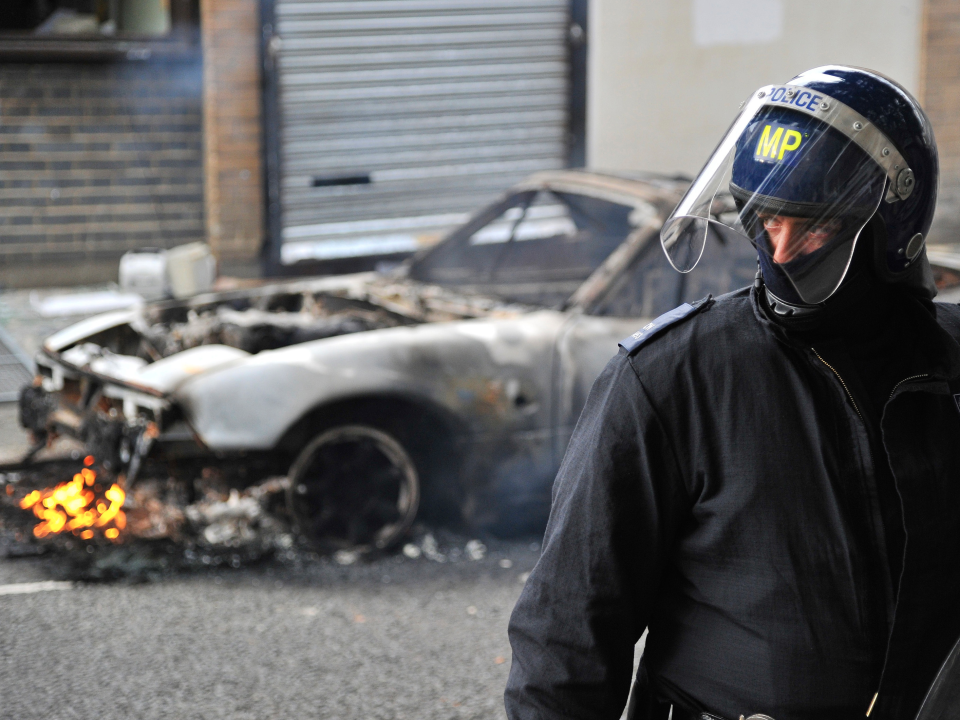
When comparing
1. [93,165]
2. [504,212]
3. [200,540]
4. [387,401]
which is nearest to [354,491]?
[387,401]

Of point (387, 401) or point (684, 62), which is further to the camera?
point (684, 62)

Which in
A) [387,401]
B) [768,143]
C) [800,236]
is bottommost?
[387,401]

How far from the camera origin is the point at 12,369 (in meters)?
6.55

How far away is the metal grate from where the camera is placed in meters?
Answer: 6.25

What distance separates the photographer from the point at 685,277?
435 cm

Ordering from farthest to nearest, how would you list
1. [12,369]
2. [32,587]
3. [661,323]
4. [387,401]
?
[12,369] < [387,401] < [32,587] < [661,323]

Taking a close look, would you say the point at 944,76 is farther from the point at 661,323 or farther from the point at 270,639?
the point at 661,323

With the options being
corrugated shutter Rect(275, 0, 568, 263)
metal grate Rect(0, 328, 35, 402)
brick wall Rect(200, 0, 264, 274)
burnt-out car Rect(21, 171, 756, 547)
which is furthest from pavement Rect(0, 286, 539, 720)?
corrugated shutter Rect(275, 0, 568, 263)

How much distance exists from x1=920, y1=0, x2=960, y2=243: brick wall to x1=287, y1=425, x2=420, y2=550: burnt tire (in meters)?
6.84

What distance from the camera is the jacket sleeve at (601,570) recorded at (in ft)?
Result: 4.25

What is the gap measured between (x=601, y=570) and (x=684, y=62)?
8156 millimetres

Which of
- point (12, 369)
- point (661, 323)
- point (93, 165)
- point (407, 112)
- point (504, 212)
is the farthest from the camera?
point (407, 112)

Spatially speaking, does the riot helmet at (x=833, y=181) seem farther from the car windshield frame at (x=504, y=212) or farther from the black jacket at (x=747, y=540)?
Result: the car windshield frame at (x=504, y=212)

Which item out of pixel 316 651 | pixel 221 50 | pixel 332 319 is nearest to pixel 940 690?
pixel 316 651
